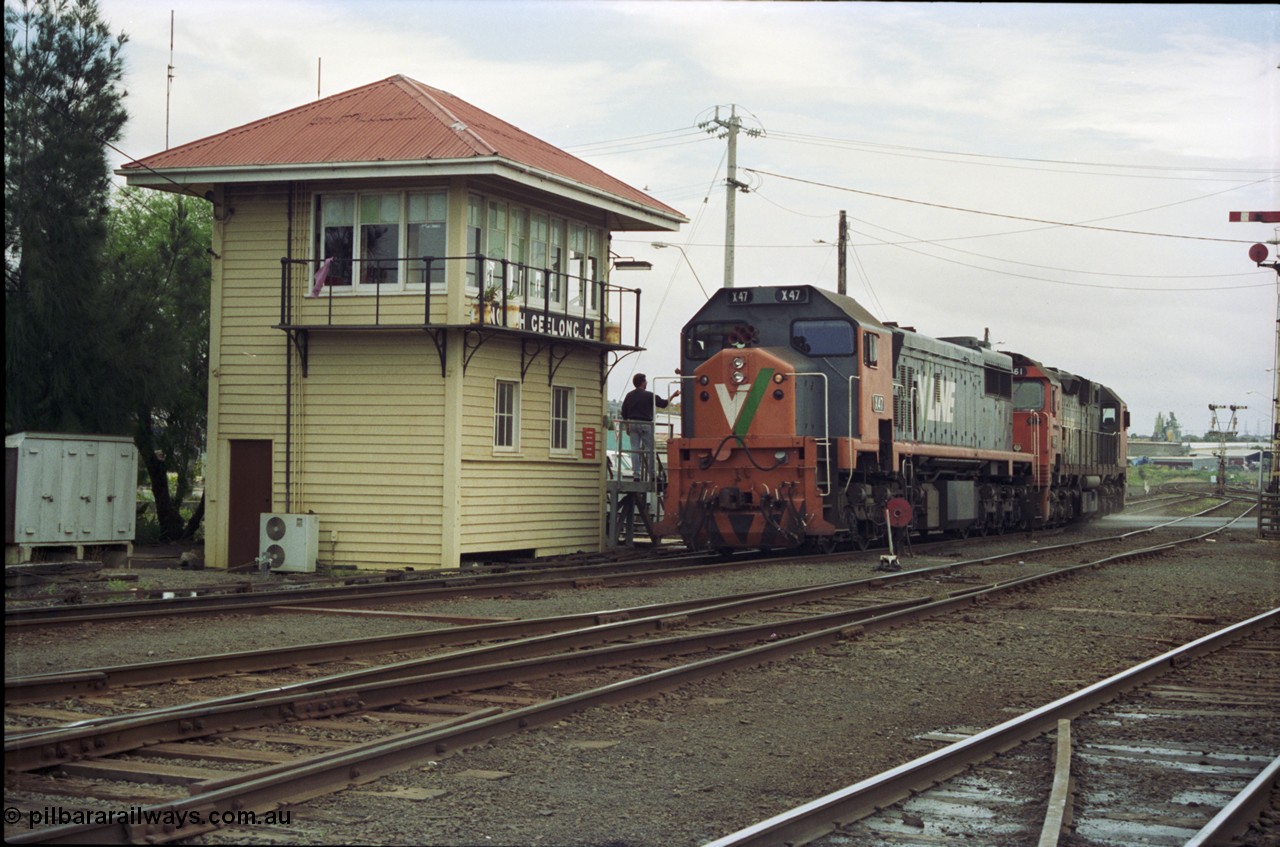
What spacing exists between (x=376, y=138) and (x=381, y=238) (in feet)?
4.89

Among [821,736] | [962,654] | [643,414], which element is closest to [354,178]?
→ [643,414]

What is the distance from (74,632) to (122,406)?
948 cm

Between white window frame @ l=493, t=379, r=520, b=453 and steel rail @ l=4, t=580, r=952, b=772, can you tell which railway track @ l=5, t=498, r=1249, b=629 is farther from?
steel rail @ l=4, t=580, r=952, b=772

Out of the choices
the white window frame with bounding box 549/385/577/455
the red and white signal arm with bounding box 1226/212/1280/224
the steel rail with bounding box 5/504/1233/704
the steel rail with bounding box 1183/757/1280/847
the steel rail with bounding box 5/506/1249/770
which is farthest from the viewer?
the red and white signal arm with bounding box 1226/212/1280/224

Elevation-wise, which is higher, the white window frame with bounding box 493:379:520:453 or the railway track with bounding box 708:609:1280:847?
the white window frame with bounding box 493:379:520:453

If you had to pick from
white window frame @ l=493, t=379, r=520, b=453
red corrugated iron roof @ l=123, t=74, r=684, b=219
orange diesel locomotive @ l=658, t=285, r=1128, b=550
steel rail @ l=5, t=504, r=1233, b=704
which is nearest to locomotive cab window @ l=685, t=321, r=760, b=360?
orange diesel locomotive @ l=658, t=285, r=1128, b=550

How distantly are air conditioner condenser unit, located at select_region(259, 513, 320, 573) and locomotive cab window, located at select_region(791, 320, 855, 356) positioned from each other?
7538mm

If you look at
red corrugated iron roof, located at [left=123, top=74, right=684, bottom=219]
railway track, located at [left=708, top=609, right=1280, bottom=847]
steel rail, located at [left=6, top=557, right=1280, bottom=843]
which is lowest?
railway track, located at [left=708, top=609, right=1280, bottom=847]

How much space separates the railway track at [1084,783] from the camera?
17.9ft

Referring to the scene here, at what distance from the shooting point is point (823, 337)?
19.3 m

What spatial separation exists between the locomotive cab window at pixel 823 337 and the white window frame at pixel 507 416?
14.4 ft

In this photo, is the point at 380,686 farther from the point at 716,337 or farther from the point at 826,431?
the point at 716,337

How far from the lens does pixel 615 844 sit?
522cm

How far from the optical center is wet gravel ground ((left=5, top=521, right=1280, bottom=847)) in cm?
552
